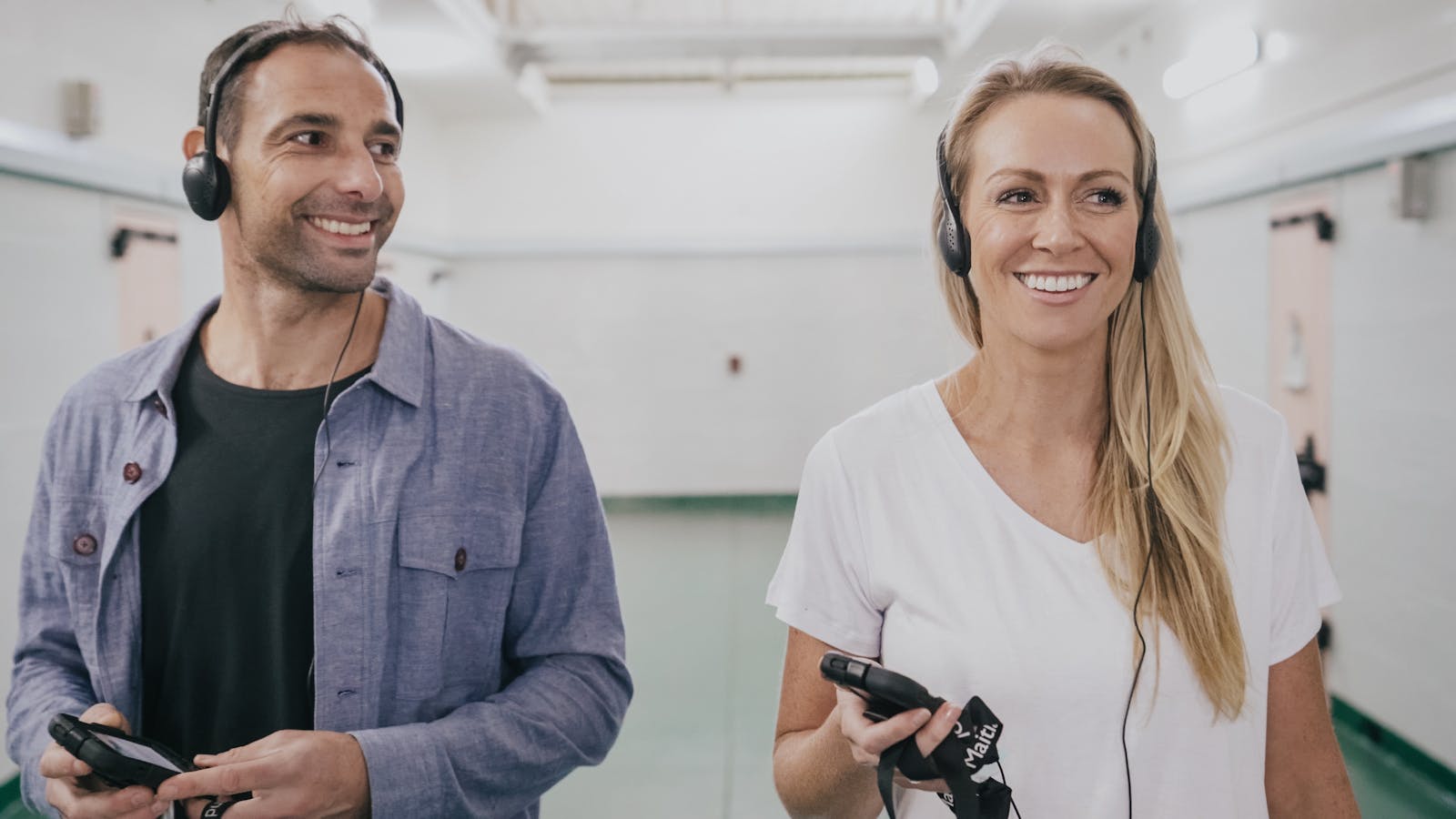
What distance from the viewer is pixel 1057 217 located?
3.91ft

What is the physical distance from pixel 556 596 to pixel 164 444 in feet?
1.96

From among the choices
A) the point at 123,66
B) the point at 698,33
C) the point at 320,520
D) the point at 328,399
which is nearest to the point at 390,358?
the point at 328,399

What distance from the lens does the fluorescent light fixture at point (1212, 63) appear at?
4504 millimetres

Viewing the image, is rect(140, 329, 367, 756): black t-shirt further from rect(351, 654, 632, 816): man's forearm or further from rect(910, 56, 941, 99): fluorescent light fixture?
rect(910, 56, 941, 99): fluorescent light fixture

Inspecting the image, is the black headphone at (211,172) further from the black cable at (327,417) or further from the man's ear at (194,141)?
the black cable at (327,417)

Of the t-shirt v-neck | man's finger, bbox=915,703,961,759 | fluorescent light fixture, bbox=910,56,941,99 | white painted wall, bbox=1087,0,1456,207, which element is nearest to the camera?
man's finger, bbox=915,703,961,759

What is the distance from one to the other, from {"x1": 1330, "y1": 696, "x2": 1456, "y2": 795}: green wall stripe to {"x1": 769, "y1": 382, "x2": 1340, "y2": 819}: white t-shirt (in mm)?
2536

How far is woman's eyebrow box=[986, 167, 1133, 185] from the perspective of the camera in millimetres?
1201

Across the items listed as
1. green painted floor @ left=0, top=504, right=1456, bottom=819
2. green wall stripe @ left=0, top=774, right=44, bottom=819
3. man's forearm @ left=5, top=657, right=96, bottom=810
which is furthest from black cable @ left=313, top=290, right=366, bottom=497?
green wall stripe @ left=0, top=774, right=44, bottom=819

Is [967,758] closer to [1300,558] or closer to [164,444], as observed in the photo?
[1300,558]

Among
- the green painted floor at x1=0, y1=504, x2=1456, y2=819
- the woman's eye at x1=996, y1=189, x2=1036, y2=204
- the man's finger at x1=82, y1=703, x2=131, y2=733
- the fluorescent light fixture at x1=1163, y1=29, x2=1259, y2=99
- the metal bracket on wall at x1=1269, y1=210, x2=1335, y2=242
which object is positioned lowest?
the green painted floor at x1=0, y1=504, x2=1456, y2=819

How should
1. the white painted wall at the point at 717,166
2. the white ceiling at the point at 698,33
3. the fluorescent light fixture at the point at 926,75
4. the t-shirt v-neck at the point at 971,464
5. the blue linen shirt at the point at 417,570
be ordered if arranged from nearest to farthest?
the t-shirt v-neck at the point at 971,464 → the blue linen shirt at the point at 417,570 → the white ceiling at the point at 698,33 → the fluorescent light fixture at the point at 926,75 → the white painted wall at the point at 717,166

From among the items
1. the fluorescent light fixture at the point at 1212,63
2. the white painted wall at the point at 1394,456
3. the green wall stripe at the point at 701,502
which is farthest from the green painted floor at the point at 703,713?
the fluorescent light fixture at the point at 1212,63

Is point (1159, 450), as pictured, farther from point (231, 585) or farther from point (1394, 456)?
point (1394, 456)
